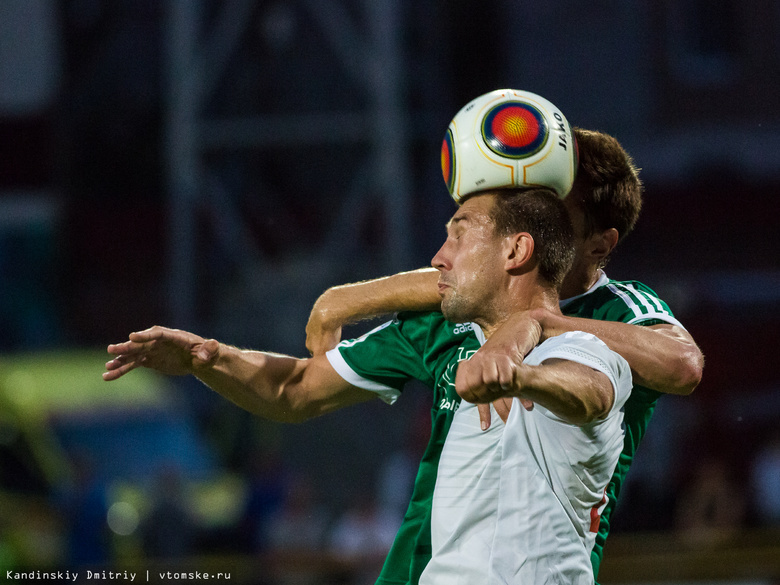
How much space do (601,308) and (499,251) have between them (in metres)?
0.41

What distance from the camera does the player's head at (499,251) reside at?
264 centimetres

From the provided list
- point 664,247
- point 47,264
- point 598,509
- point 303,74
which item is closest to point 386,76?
point 303,74

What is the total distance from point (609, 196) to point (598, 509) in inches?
34.3

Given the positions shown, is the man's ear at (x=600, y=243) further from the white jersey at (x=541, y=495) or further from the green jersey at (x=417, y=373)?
the white jersey at (x=541, y=495)

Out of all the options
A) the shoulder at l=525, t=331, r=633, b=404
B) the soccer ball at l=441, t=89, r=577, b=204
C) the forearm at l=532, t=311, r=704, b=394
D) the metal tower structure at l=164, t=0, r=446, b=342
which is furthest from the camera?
the metal tower structure at l=164, t=0, r=446, b=342

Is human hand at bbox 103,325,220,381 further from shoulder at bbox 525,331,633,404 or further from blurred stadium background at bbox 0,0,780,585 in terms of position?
blurred stadium background at bbox 0,0,780,585

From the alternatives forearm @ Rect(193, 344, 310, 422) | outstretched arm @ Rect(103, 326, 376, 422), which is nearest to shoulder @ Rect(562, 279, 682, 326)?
outstretched arm @ Rect(103, 326, 376, 422)

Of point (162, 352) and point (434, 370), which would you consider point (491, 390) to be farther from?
point (162, 352)

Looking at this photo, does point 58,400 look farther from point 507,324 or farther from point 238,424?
point 507,324

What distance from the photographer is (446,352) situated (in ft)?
9.86

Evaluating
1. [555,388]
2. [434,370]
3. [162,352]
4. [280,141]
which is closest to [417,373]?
[434,370]

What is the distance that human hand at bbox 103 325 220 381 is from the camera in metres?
2.85

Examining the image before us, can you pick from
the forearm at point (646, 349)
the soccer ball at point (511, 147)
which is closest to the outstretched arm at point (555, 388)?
the forearm at point (646, 349)

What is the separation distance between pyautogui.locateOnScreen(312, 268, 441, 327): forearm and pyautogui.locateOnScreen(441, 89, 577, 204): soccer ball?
0.35 metres
